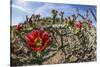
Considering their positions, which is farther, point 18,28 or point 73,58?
point 73,58

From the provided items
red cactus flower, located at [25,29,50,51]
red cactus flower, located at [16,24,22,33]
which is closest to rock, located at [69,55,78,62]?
red cactus flower, located at [25,29,50,51]

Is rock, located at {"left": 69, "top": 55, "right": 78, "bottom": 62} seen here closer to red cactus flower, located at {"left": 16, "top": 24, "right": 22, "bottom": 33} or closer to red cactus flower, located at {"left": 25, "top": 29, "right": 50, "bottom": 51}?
red cactus flower, located at {"left": 25, "top": 29, "right": 50, "bottom": 51}

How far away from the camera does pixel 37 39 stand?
1.95 meters

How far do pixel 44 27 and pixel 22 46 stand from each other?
27cm

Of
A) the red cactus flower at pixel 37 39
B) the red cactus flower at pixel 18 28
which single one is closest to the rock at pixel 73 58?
the red cactus flower at pixel 37 39

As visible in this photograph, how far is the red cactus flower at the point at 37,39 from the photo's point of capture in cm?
192

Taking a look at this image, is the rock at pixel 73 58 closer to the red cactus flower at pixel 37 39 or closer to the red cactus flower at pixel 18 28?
the red cactus flower at pixel 37 39

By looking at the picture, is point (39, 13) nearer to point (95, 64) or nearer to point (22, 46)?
point (22, 46)

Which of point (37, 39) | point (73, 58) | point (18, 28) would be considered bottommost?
point (73, 58)

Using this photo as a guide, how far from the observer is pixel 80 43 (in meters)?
2.09

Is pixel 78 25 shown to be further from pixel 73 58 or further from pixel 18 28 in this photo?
pixel 18 28

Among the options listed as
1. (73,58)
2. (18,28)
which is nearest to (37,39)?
(18,28)

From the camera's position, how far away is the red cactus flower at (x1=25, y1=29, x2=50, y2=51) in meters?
1.92

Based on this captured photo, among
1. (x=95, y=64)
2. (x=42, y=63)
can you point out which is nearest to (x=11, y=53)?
(x=42, y=63)
